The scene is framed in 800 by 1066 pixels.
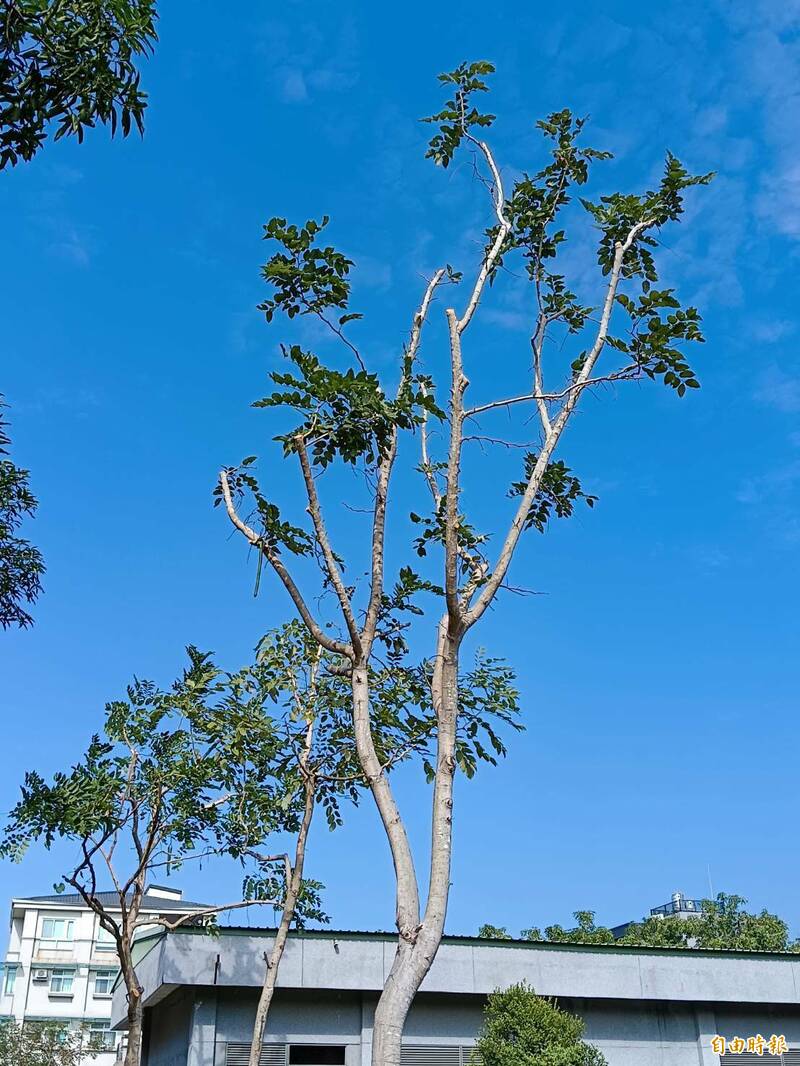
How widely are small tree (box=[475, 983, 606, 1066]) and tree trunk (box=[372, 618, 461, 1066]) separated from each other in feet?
21.7

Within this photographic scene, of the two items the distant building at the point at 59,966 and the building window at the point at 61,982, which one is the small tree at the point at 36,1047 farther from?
the building window at the point at 61,982

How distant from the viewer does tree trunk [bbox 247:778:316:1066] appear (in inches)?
447

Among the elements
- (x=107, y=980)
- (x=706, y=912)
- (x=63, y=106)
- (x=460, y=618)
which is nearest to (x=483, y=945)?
(x=460, y=618)

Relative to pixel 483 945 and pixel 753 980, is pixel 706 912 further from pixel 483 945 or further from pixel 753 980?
pixel 483 945

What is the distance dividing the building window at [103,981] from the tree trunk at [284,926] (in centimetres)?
4329

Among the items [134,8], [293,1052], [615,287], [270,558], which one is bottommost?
[293,1052]

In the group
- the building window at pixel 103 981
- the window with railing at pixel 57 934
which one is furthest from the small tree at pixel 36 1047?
the window with railing at pixel 57 934

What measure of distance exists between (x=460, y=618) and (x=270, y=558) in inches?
54.0

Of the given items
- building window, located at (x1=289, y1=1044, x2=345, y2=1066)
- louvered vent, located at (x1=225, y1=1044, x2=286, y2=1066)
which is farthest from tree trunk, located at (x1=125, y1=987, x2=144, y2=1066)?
Result: building window, located at (x1=289, y1=1044, x2=345, y2=1066)

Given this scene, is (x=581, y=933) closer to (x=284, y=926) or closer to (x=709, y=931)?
(x=709, y=931)

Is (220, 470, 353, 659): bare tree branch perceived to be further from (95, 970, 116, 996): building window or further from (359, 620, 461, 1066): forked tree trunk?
(95, 970, 116, 996): building window

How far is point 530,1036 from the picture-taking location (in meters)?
12.1

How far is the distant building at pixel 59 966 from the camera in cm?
5000

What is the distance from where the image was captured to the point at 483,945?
13773 millimetres
